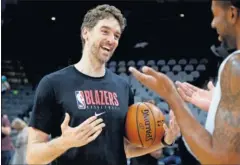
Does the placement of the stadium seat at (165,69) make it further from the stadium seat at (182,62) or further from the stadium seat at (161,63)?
the stadium seat at (182,62)

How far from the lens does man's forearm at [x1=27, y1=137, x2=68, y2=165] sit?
257 cm

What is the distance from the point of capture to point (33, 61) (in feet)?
50.9

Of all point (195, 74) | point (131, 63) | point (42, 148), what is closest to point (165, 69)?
point (195, 74)

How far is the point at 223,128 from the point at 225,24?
0.36 m

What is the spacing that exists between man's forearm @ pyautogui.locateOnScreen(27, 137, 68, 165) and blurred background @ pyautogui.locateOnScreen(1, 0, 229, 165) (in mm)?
10546

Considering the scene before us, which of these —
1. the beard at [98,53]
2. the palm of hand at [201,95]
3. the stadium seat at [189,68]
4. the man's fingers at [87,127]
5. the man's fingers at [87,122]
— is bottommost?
the stadium seat at [189,68]

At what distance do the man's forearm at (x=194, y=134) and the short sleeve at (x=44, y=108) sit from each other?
1074mm

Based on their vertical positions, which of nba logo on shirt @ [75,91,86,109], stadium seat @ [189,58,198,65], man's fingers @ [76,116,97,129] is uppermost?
nba logo on shirt @ [75,91,86,109]

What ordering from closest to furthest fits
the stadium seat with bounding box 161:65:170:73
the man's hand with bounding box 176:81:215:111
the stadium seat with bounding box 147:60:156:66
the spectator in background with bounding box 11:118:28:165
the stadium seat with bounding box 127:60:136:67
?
the man's hand with bounding box 176:81:215:111 → the spectator in background with bounding box 11:118:28:165 → the stadium seat with bounding box 161:65:170:73 → the stadium seat with bounding box 147:60:156:66 → the stadium seat with bounding box 127:60:136:67

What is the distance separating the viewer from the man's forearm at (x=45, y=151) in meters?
2.57

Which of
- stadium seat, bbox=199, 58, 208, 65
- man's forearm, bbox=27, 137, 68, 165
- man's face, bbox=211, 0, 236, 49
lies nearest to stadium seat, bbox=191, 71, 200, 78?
stadium seat, bbox=199, 58, 208, 65

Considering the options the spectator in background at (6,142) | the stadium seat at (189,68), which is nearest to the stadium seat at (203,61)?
the stadium seat at (189,68)

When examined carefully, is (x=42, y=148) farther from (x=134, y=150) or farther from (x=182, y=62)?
(x=182, y=62)

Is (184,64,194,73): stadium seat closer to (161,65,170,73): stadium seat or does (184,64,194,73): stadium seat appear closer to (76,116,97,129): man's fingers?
(161,65,170,73): stadium seat
